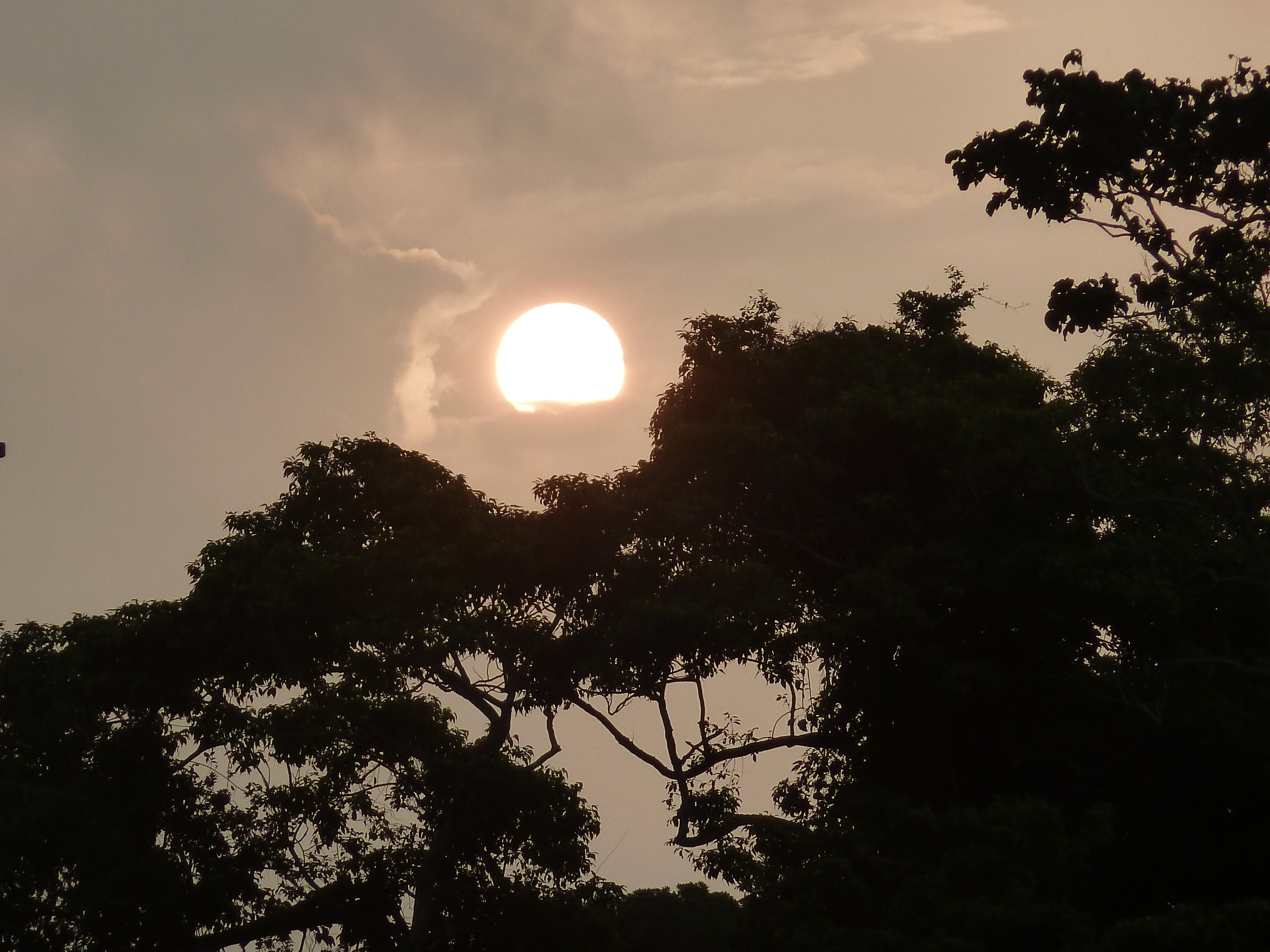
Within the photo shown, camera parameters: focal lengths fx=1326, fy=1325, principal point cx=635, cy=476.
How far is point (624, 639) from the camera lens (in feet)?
71.8

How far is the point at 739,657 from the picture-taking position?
22.4m

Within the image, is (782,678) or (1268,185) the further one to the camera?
(782,678)

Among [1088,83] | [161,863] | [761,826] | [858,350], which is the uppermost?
[858,350]

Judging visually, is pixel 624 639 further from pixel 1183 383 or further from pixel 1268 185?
pixel 1268 185

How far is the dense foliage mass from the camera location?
20719mm

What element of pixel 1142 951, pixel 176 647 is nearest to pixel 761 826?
pixel 1142 951

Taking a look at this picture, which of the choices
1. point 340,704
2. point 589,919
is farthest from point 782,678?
point 340,704

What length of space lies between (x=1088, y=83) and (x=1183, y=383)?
558cm

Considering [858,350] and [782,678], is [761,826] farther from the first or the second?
[858,350]

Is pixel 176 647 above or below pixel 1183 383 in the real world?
above

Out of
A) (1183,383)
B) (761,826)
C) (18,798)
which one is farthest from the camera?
(18,798)

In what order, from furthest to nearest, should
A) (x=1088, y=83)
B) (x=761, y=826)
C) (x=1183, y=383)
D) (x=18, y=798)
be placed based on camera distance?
(x=18, y=798), (x=761, y=826), (x=1183, y=383), (x=1088, y=83)

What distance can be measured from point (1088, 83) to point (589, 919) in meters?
16.0

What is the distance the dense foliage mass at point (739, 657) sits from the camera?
20719mm
